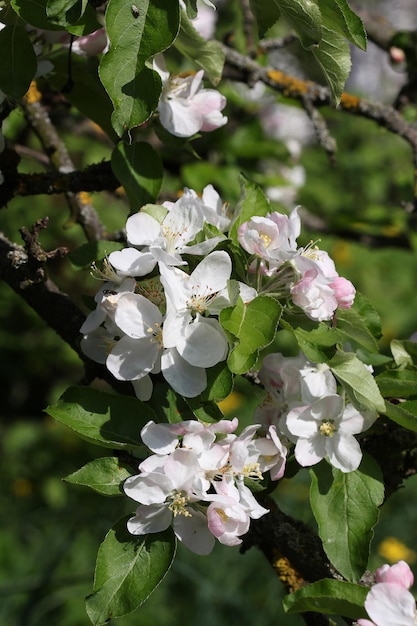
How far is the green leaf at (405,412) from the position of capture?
0.95 metres

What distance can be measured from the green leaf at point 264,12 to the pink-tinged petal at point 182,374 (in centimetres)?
46

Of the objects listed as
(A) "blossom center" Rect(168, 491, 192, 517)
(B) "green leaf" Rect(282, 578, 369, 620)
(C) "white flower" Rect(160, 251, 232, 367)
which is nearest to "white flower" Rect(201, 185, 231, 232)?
(C) "white flower" Rect(160, 251, 232, 367)

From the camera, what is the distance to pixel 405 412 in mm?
947

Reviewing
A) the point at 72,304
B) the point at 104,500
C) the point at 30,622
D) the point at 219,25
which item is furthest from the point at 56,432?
the point at 72,304

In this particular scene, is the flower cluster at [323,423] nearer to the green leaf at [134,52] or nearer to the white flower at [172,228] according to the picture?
the white flower at [172,228]

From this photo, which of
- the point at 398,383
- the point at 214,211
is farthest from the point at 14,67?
Answer: the point at 398,383

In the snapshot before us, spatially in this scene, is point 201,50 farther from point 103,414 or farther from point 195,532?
point 195,532

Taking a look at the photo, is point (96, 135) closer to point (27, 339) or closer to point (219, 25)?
point (219, 25)

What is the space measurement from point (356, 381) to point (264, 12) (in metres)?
0.48

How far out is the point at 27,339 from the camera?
3.89 metres

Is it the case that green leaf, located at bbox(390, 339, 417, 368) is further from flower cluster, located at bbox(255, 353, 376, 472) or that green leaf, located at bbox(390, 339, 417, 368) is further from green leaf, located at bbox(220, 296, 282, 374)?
green leaf, located at bbox(220, 296, 282, 374)

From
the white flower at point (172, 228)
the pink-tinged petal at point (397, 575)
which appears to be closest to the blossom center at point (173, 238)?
the white flower at point (172, 228)

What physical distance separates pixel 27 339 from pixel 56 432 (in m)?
0.52

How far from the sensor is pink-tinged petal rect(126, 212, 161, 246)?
967 millimetres
